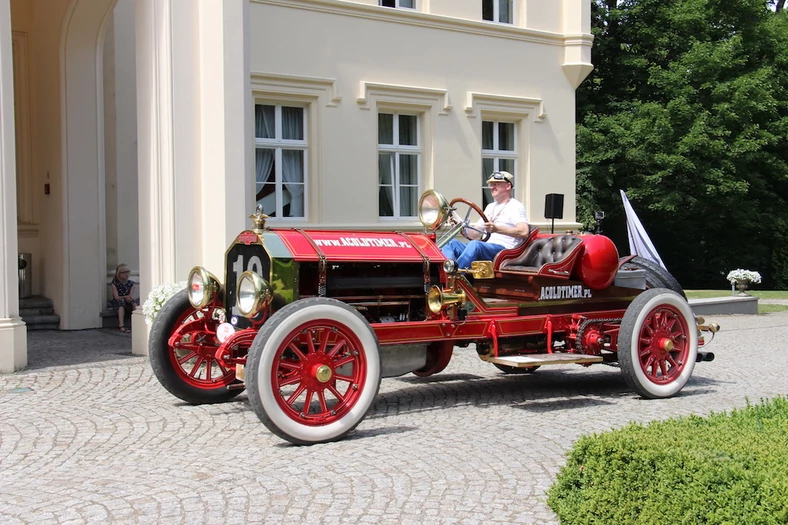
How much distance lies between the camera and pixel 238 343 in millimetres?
6121

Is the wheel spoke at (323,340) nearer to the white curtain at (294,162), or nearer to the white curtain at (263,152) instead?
the white curtain at (263,152)

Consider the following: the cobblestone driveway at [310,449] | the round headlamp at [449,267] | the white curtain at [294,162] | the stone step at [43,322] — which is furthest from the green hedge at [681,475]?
the white curtain at [294,162]

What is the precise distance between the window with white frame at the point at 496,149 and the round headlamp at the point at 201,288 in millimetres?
10040

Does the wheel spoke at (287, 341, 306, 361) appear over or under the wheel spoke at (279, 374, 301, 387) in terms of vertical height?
over

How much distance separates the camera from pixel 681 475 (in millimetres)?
3520

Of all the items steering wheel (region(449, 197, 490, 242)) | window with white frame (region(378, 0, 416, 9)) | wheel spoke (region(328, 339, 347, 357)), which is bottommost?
wheel spoke (region(328, 339, 347, 357))

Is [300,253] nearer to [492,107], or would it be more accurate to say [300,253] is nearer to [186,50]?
[186,50]

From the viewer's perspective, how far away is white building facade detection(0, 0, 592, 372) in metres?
9.93

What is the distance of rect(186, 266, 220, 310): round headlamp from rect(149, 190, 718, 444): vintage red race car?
10 mm

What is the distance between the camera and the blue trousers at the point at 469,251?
7.47 metres

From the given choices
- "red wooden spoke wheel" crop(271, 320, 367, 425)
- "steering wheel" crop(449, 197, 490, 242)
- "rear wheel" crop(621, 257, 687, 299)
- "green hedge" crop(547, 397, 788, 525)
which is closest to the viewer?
"green hedge" crop(547, 397, 788, 525)

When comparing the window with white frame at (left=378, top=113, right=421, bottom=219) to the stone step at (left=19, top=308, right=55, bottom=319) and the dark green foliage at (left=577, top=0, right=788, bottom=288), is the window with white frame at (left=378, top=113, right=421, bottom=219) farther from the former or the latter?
the dark green foliage at (left=577, top=0, right=788, bottom=288)

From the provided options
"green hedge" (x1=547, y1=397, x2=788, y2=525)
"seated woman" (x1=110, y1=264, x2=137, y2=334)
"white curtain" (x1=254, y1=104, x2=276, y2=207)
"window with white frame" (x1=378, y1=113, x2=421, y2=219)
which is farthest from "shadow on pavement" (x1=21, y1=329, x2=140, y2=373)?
"green hedge" (x1=547, y1=397, x2=788, y2=525)

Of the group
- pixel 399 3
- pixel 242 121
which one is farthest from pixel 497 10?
pixel 242 121
